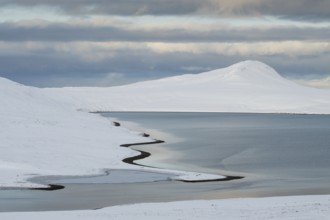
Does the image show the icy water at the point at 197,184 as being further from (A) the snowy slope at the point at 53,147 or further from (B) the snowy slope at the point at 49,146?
(B) the snowy slope at the point at 49,146

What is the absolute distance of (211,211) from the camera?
3422cm

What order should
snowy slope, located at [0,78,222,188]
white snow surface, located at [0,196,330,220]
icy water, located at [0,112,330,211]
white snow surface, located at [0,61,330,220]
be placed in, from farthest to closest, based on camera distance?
snowy slope, located at [0,78,222,188] → icy water, located at [0,112,330,211] → white snow surface, located at [0,61,330,220] → white snow surface, located at [0,196,330,220]

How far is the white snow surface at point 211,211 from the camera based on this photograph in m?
32.8

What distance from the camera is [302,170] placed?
2308 inches

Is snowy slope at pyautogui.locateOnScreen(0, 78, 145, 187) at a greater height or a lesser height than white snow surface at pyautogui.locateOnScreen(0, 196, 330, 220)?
greater

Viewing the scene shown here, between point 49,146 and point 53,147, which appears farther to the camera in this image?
point 49,146

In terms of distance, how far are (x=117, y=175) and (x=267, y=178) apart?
9957 mm

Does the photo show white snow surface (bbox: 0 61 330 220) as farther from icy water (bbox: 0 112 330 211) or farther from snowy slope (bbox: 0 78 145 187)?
icy water (bbox: 0 112 330 211)

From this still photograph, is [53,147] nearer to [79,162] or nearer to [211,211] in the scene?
[79,162]

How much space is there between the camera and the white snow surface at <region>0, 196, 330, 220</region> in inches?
1289

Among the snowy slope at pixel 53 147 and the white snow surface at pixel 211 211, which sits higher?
the snowy slope at pixel 53 147

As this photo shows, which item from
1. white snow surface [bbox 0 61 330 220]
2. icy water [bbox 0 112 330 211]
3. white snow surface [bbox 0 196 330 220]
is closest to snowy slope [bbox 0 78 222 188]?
white snow surface [bbox 0 61 330 220]

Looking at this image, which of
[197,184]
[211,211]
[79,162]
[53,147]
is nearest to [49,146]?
A: [53,147]

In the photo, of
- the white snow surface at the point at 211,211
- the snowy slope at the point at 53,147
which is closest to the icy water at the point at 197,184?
the snowy slope at the point at 53,147
